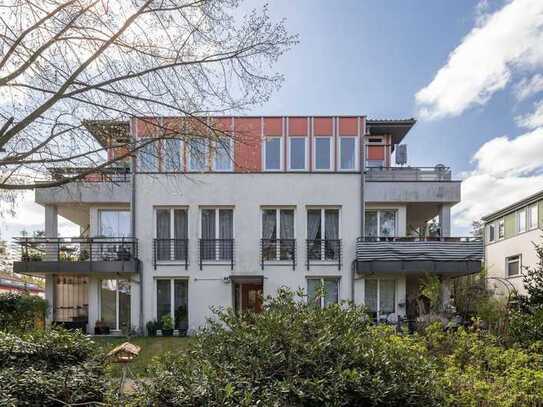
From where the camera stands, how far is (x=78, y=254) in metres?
14.3

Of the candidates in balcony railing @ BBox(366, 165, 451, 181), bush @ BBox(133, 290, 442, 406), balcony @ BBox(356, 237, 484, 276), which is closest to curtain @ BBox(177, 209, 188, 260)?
balcony @ BBox(356, 237, 484, 276)

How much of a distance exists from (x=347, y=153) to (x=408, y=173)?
2428mm

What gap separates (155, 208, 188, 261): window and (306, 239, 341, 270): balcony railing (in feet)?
14.6

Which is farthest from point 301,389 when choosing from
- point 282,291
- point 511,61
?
point 511,61

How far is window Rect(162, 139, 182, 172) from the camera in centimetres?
593

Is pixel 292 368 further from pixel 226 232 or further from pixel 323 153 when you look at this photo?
pixel 323 153

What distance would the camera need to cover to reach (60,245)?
14156mm

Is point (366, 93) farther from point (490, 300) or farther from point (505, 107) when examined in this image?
point (490, 300)

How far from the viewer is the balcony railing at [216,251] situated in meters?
14.2

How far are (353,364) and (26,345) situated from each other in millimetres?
4195

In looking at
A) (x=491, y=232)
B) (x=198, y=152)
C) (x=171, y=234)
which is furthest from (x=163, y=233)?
(x=491, y=232)

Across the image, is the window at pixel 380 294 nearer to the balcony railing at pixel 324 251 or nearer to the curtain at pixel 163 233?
the balcony railing at pixel 324 251

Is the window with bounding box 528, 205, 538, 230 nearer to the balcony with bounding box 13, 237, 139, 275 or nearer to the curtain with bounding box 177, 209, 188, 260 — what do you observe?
the curtain with bounding box 177, 209, 188, 260

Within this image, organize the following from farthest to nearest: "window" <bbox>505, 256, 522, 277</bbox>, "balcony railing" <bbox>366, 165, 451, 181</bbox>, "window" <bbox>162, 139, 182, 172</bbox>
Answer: "window" <bbox>505, 256, 522, 277</bbox> → "balcony railing" <bbox>366, 165, 451, 181</bbox> → "window" <bbox>162, 139, 182, 172</bbox>
